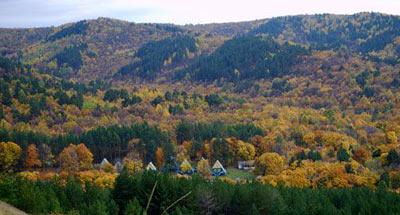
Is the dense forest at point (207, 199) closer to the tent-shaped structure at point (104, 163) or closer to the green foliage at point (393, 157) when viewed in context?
the green foliage at point (393, 157)

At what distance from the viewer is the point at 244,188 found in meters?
74.8

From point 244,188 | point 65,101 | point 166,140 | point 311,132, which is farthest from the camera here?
point 65,101

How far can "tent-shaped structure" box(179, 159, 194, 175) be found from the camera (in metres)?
115

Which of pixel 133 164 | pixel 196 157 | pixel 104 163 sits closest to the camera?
pixel 133 164

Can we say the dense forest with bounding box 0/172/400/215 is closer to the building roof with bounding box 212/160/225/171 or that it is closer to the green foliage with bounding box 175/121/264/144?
the building roof with bounding box 212/160/225/171

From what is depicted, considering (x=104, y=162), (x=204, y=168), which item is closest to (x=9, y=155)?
(x=104, y=162)

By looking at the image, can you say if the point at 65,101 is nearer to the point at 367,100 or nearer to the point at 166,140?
the point at 166,140

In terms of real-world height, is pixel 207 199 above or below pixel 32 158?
above

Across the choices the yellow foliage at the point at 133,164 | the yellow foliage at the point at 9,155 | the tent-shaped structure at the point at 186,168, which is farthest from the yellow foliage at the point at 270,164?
the yellow foliage at the point at 9,155

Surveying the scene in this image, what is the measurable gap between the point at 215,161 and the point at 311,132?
31.2m

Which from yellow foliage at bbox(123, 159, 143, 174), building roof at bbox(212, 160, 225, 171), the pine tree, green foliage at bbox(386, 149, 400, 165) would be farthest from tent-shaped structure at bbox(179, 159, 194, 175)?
green foliage at bbox(386, 149, 400, 165)

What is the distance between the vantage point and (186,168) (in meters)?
116

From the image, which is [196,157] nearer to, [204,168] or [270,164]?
[204,168]

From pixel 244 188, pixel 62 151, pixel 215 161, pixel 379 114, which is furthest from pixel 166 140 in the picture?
pixel 379 114
